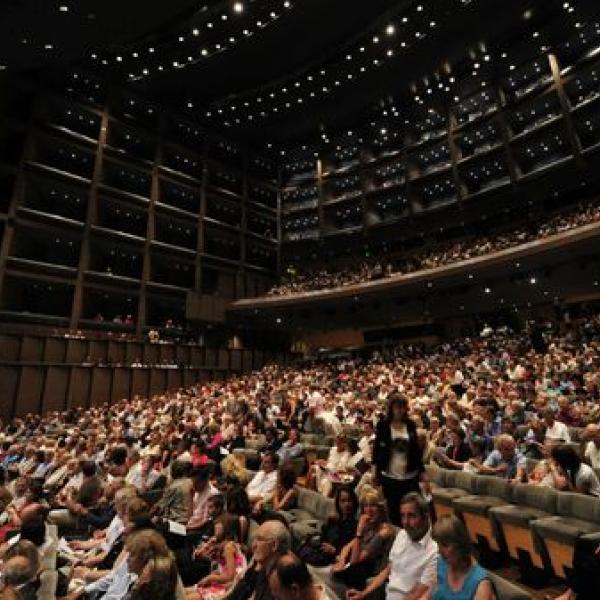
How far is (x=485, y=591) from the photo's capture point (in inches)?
82.4

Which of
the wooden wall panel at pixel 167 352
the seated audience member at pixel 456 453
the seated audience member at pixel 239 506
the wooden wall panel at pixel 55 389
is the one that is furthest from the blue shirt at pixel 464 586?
the wooden wall panel at pixel 167 352

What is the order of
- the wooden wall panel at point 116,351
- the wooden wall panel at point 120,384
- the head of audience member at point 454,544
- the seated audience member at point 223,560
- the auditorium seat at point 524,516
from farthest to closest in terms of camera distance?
the wooden wall panel at point 116,351 → the wooden wall panel at point 120,384 → the auditorium seat at point 524,516 → the seated audience member at point 223,560 → the head of audience member at point 454,544

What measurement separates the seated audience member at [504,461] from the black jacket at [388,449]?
1754mm

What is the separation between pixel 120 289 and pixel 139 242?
2.38 meters

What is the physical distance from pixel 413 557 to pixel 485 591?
2.00ft

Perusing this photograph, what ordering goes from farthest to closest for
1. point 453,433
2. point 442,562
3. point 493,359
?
point 493,359 < point 453,433 < point 442,562

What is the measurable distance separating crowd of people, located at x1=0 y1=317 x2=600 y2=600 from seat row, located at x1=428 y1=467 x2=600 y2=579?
203mm

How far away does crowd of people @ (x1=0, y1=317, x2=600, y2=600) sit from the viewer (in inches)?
103

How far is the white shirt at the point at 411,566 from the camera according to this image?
2588 mm

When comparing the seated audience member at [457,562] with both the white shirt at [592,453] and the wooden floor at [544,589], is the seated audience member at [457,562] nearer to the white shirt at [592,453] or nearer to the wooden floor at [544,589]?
the wooden floor at [544,589]

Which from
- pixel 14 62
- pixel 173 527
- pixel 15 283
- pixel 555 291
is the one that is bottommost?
pixel 173 527

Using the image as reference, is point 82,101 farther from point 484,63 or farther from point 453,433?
point 453,433

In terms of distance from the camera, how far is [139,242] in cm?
2242

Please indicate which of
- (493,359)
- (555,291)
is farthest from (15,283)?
(555,291)
